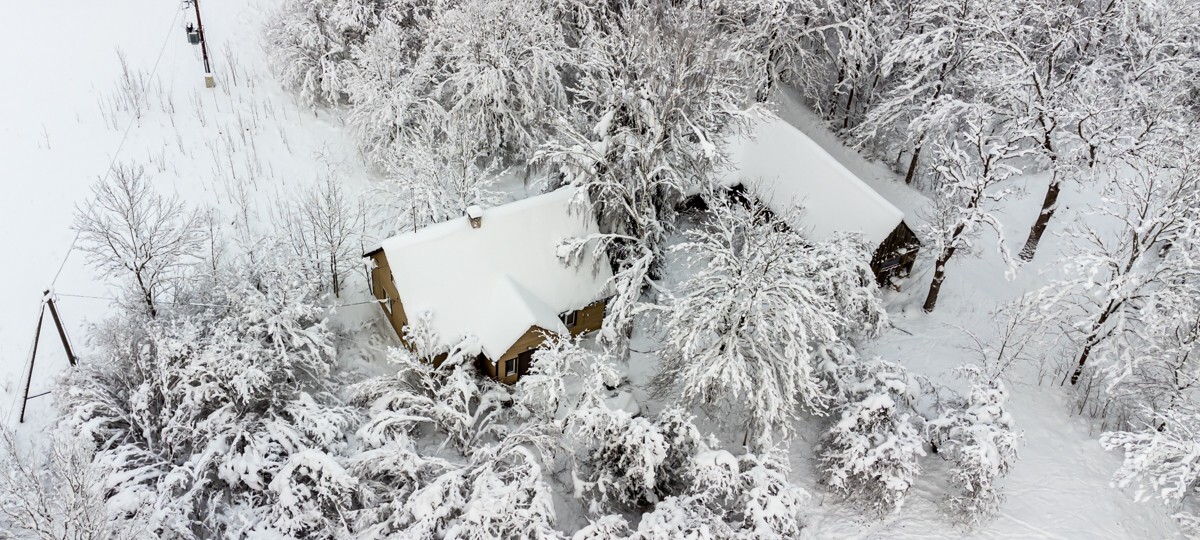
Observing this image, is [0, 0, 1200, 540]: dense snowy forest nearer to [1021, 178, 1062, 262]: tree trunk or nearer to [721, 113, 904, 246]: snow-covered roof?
[1021, 178, 1062, 262]: tree trunk

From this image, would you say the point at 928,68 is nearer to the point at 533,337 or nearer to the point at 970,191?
the point at 970,191

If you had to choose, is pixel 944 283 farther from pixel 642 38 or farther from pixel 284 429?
pixel 284 429

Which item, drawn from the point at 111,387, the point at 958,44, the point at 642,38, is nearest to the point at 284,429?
the point at 111,387

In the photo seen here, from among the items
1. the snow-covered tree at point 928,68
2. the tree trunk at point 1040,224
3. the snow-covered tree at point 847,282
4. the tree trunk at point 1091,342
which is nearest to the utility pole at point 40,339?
the snow-covered tree at point 847,282

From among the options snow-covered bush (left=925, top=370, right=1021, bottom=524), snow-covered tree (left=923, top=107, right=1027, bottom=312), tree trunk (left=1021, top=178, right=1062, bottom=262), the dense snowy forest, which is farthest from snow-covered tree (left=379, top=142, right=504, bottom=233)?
tree trunk (left=1021, top=178, right=1062, bottom=262)

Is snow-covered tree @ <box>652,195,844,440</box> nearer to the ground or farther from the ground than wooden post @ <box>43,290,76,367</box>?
farther from the ground

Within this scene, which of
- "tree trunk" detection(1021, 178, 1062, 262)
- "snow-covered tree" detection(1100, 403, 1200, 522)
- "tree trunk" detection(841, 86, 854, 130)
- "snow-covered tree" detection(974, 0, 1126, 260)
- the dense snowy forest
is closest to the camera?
the dense snowy forest

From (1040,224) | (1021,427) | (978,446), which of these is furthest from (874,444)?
(1040,224)
